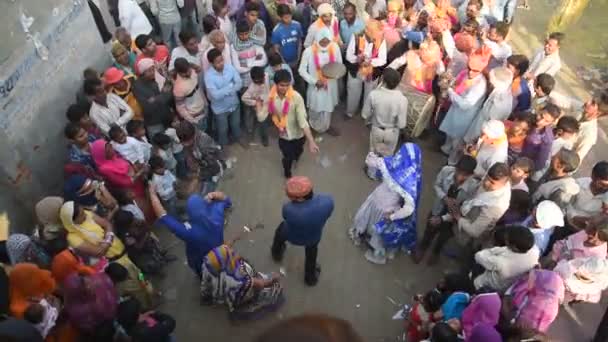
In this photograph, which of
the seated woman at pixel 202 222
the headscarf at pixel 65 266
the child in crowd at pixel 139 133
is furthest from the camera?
the child in crowd at pixel 139 133

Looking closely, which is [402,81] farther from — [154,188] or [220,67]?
[154,188]

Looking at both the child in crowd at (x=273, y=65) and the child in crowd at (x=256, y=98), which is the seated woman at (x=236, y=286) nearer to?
the child in crowd at (x=256, y=98)

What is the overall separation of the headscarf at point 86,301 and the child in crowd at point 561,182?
4142 millimetres

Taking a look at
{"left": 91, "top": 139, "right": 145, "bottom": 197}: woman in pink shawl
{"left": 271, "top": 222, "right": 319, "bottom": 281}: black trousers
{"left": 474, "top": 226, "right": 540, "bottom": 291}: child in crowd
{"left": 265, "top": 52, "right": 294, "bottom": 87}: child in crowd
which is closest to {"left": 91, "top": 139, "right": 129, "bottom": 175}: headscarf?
{"left": 91, "top": 139, "right": 145, "bottom": 197}: woman in pink shawl

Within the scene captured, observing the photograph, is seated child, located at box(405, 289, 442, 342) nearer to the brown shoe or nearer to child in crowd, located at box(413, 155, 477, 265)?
child in crowd, located at box(413, 155, 477, 265)

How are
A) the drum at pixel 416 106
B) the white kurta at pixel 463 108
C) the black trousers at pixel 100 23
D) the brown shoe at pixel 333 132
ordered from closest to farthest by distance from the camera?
the white kurta at pixel 463 108 < the drum at pixel 416 106 < the brown shoe at pixel 333 132 < the black trousers at pixel 100 23

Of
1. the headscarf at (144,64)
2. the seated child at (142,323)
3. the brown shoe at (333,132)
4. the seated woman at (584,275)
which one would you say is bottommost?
the brown shoe at (333,132)

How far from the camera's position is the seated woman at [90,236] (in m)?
4.11

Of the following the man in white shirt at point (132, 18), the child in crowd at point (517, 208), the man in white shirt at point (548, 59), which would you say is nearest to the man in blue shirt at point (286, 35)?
the man in white shirt at point (132, 18)

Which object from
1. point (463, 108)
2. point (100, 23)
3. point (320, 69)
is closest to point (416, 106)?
point (463, 108)

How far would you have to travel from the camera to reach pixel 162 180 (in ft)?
17.0

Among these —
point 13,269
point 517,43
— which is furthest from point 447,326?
point 517,43

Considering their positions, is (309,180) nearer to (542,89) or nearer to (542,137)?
(542,137)

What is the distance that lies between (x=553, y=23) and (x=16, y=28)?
323 inches
